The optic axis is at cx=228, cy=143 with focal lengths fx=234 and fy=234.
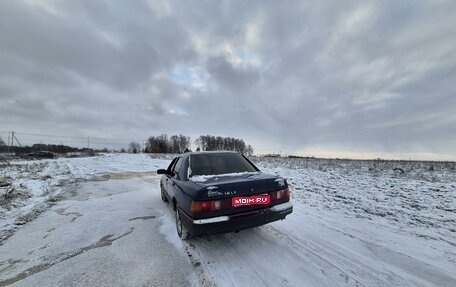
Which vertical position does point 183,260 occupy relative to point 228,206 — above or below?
below

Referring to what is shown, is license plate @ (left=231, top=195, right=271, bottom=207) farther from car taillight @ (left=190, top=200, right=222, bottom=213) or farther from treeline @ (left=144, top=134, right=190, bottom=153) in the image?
treeline @ (left=144, top=134, right=190, bottom=153)

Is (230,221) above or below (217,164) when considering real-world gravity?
below

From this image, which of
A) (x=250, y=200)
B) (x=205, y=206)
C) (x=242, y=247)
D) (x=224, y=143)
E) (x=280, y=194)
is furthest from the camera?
(x=224, y=143)

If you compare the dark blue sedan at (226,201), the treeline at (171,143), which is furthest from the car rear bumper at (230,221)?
the treeline at (171,143)

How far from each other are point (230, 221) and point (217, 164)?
145 cm

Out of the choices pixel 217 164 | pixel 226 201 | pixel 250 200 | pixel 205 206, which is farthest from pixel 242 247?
pixel 217 164

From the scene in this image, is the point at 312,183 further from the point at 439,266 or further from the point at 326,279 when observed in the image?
the point at 326,279

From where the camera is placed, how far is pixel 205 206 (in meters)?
3.30

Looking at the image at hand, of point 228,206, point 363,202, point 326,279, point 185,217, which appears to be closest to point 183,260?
point 185,217

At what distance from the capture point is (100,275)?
3.08 m

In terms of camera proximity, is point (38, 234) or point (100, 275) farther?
point (38, 234)

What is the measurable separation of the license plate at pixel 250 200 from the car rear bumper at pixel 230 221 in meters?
0.13

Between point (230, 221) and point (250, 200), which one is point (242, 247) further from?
point (250, 200)

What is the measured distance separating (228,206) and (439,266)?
2.94m
